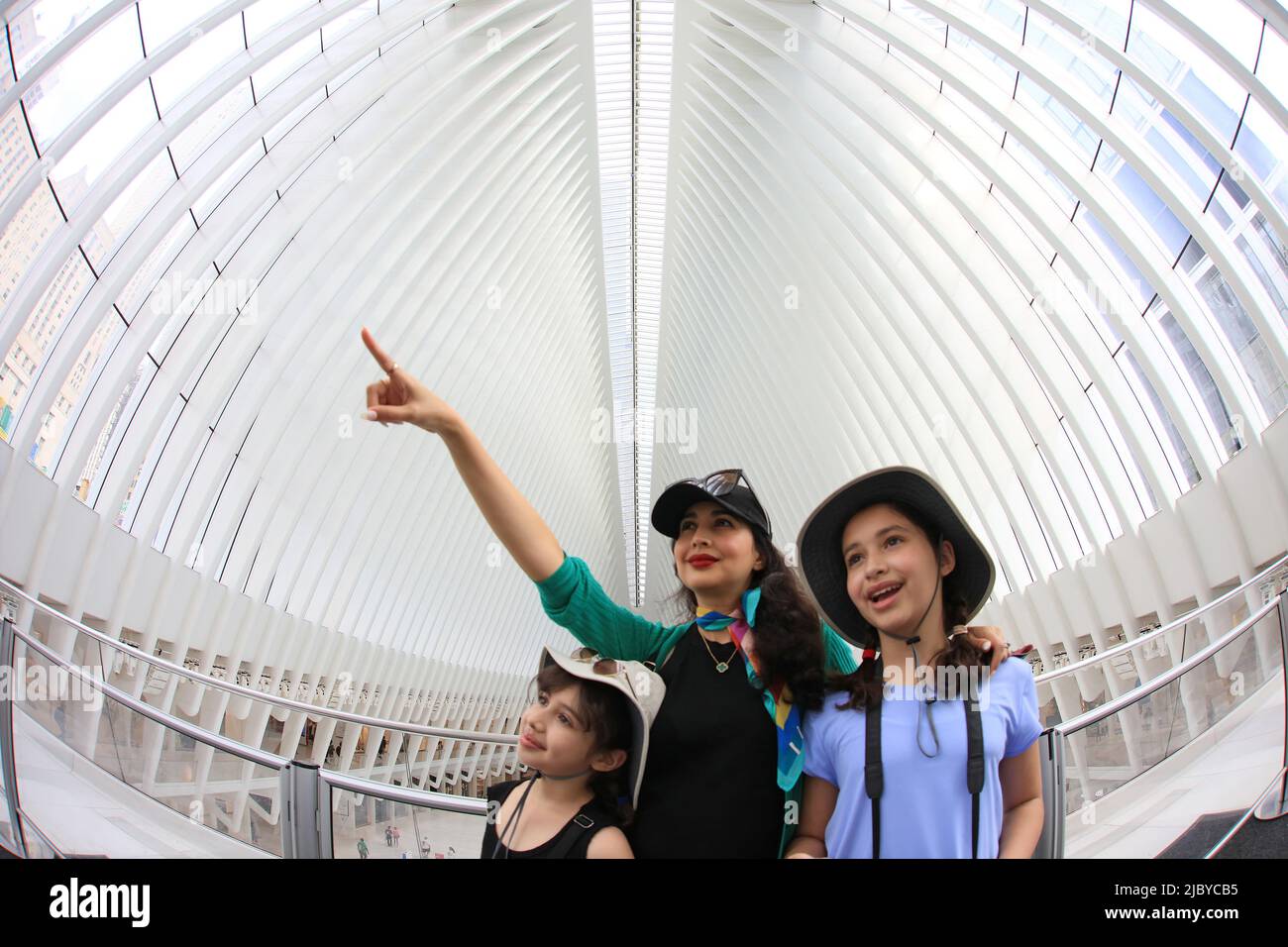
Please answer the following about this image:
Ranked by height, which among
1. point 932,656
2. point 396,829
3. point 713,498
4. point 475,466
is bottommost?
point 396,829

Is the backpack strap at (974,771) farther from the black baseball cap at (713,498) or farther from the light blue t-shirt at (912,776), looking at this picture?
the black baseball cap at (713,498)

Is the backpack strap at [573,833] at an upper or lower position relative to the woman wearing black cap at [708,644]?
lower

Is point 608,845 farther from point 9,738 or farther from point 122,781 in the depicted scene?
point 122,781

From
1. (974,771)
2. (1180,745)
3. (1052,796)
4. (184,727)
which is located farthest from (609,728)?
(1180,745)

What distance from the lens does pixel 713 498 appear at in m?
2.55

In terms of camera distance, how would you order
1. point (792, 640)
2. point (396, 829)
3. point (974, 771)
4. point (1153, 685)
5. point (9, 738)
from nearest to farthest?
point (974, 771) < point (792, 640) < point (396, 829) < point (9, 738) < point (1153, 685)

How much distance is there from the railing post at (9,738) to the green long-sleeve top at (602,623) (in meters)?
2.63

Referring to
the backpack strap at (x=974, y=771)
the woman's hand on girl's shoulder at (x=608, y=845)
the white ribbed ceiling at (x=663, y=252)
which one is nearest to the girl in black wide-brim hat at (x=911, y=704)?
the backpack strap at (x=974, y=771)

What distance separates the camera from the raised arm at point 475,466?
7.65ft

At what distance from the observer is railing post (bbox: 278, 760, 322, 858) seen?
9.68 ft

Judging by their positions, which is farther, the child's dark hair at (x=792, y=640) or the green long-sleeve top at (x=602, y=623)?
the green long-sleeve top at (x=602, y=623)

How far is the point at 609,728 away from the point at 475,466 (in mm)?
777
